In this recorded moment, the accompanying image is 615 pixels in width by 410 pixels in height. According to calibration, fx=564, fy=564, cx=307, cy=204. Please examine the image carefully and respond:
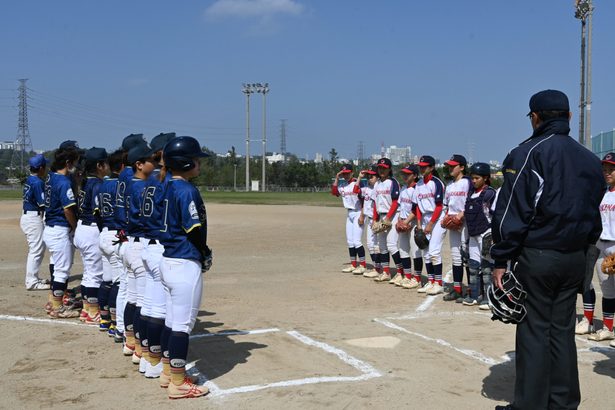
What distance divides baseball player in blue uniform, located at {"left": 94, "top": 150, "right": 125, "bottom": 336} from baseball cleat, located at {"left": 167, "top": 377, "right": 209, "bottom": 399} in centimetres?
187

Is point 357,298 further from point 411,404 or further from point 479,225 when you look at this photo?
point 411,404

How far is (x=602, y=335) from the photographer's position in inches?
258

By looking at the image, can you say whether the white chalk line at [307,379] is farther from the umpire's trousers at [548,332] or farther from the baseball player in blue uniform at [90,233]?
the baseball player in blue uniform at [90,233]

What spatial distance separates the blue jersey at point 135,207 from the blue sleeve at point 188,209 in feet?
3.41

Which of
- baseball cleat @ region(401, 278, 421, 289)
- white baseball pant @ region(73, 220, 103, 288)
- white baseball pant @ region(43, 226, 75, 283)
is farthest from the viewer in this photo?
baseball cleat @ region(401, 278, 421, 289)

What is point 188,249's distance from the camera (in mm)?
4723

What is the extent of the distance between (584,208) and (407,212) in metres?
6.04

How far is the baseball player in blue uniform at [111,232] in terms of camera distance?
637 centimetres

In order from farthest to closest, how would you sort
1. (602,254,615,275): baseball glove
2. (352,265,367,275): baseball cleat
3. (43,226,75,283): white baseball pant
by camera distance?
(352,265,367,275): baseball cleat < (43,226,75,283): white baseball pant < (602,254,615,275): baseball glove

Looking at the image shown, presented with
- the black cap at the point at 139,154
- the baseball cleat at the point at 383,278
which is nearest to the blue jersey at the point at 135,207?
the black cap at the point at 139,154

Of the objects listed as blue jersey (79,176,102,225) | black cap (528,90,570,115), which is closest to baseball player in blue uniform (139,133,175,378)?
blue jersey (79,176,102,225)

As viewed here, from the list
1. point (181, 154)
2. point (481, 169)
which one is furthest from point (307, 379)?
point (481, 169)

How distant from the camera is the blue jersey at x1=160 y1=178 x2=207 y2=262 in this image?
15.3 feet

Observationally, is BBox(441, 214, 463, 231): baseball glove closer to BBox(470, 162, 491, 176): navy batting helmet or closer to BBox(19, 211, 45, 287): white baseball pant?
BBox(470, 162, 491, 176): navy batting helmet
